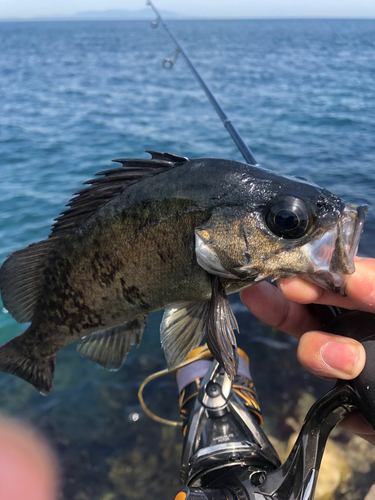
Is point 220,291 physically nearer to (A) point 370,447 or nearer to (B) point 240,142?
(B) point 240,142

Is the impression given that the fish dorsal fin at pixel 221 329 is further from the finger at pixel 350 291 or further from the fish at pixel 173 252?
the finger at pixel 350 291

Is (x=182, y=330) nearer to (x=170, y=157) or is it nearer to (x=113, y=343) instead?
(x=113, y=343)

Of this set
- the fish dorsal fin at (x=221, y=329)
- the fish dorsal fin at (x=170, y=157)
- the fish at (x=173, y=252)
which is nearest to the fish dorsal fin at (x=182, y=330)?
the fish at (x=173, y=252)

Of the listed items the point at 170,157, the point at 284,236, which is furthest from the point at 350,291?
the point at 170,157

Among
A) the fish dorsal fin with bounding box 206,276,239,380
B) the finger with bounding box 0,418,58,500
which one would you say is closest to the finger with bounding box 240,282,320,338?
the fish dorsal fin with bounding box 206,276,239,380

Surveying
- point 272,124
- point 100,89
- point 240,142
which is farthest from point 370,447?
point 100,89

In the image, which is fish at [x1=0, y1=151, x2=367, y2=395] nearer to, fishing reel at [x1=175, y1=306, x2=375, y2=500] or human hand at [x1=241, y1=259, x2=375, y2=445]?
human hand at [x1=241, y1=259, x2=375, y2=445]

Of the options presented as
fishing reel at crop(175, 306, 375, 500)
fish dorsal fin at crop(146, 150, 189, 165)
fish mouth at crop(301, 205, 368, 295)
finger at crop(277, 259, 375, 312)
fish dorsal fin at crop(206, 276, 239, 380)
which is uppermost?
fish dorsal fin at crop(146, 150, 189, 165)
